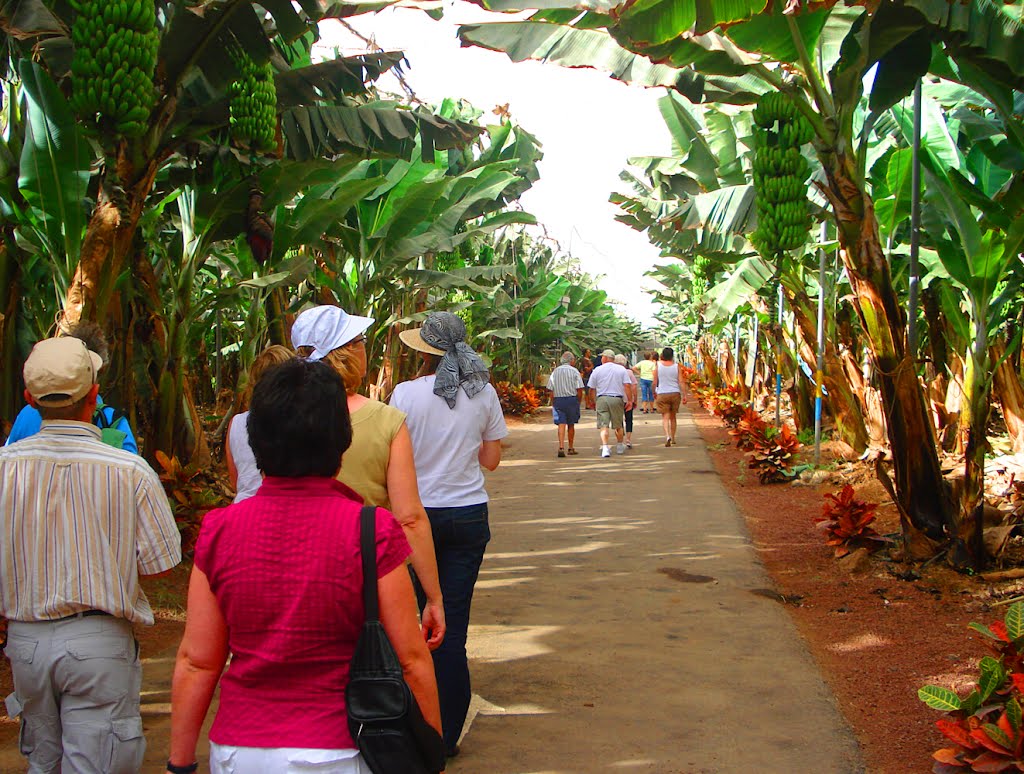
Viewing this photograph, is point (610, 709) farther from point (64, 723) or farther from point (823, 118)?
point (823, 118)

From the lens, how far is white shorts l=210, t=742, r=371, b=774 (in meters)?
1.97

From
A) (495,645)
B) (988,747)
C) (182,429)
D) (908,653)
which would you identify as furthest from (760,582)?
(182,429)

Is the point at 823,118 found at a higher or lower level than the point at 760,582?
higher

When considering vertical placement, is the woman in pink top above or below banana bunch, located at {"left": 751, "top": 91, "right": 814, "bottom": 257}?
below

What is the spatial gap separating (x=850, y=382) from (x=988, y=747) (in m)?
8.58

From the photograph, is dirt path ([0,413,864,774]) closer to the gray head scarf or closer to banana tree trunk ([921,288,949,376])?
the gray head scarf

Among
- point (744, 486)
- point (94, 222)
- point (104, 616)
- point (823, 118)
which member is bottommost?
point (744, 486)

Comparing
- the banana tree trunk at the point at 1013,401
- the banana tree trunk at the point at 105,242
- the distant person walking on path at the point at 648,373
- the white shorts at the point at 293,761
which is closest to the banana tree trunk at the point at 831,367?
the banana tree trunk at the point at 1013,401

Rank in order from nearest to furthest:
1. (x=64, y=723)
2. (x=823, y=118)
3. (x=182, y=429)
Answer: (x=64, y=723) < (x=823, y=118) < (x=182, y=429)

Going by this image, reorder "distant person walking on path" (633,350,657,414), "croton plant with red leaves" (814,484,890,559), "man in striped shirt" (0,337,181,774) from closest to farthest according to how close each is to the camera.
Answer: "man in striped shirt" (0,337,181,774), "croton plant with red leaves" (814,484,890,559), "distant person walking on path" (633,350,657,414)

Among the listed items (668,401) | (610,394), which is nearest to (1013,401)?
(610,394)

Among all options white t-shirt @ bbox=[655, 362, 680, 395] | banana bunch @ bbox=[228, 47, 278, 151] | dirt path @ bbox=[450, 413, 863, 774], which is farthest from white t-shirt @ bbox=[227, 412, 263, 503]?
white t-shirt @ bbox=[655, 362, 680, 395]

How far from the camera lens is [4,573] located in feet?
9.14

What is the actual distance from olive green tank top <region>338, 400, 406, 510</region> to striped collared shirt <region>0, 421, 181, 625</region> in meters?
Answer: 0.66
